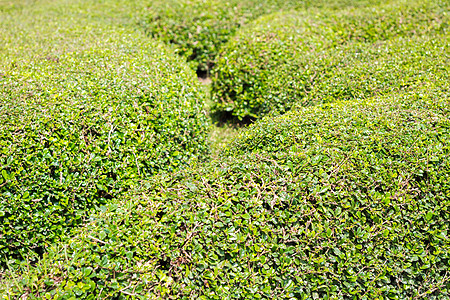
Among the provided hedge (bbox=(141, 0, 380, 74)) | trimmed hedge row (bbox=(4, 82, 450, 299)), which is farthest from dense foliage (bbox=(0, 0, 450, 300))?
hedge (bbox=(141, 0, 380, 74))

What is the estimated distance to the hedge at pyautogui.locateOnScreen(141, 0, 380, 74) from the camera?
25.9ft

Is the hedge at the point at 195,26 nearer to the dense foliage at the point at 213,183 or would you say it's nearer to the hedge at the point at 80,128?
the hedge at the point at 80,128

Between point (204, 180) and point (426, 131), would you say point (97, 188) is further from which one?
point (426, 131)

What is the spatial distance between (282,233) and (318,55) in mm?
4000

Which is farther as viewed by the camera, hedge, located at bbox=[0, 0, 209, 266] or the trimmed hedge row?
hedge, located at bbox=[0, 0, 209, 266]

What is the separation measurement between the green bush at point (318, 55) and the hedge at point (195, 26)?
2.28 feet

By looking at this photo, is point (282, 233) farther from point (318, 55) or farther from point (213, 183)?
point (318, 55)

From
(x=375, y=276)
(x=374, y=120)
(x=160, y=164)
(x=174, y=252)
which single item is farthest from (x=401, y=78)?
(x=174, y=252)

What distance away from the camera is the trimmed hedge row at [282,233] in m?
3.04

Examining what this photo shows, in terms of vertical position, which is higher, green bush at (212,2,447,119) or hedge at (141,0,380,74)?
hedge at (141,0,380,74)

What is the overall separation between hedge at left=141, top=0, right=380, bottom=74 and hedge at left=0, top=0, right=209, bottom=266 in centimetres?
193

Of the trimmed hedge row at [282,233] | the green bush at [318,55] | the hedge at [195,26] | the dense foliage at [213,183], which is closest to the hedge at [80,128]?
the dense foliage at [213,183]

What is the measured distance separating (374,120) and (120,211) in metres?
2.86

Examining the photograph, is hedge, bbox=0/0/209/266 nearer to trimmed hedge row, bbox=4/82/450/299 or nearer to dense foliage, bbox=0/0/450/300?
dense foliage, bbox=0/0/450/300
